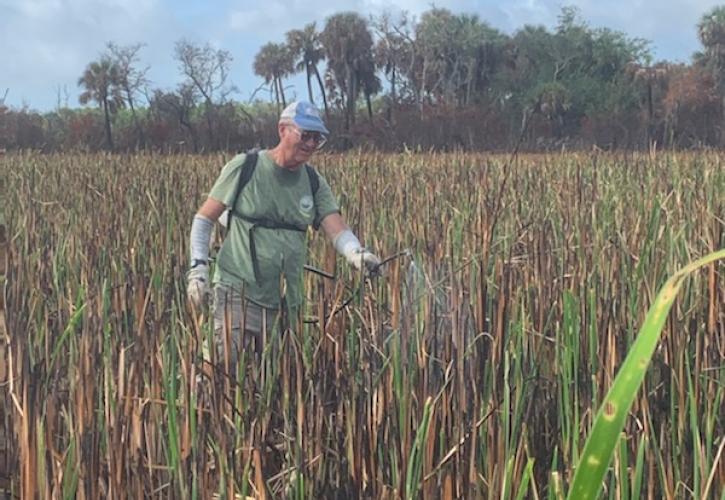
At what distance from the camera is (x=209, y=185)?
20.7 feet

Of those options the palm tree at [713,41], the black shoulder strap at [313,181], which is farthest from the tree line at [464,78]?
the black shoulder strap at [313,181]

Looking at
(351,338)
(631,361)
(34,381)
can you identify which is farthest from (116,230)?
(631,361)

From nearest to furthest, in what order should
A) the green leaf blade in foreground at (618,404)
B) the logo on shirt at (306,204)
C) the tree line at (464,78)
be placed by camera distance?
the green leaf blade in foreground at (618,404) → the logo on shirt at (306,204) → the tree line at (464,78)

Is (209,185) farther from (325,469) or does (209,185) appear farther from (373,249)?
(325,469)

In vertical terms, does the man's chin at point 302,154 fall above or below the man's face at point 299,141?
below

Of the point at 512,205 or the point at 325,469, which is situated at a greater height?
the point at 512,205

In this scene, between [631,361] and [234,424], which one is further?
[234,424]

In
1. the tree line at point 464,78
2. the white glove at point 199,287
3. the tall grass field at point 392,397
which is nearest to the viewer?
the tall grass field at point 392,397

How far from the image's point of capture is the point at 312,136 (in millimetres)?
2330

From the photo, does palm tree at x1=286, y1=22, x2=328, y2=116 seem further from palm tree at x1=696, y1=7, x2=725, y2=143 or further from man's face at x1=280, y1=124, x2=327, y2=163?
man's face at x1=280, y1=124, x2=327, y2=163

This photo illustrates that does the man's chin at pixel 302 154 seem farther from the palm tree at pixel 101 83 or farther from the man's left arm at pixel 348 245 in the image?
the palm tree at pixel 101 83

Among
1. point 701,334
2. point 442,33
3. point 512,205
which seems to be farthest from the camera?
point 442,33

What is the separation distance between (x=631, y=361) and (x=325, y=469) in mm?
1044

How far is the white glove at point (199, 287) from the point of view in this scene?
221 cm
